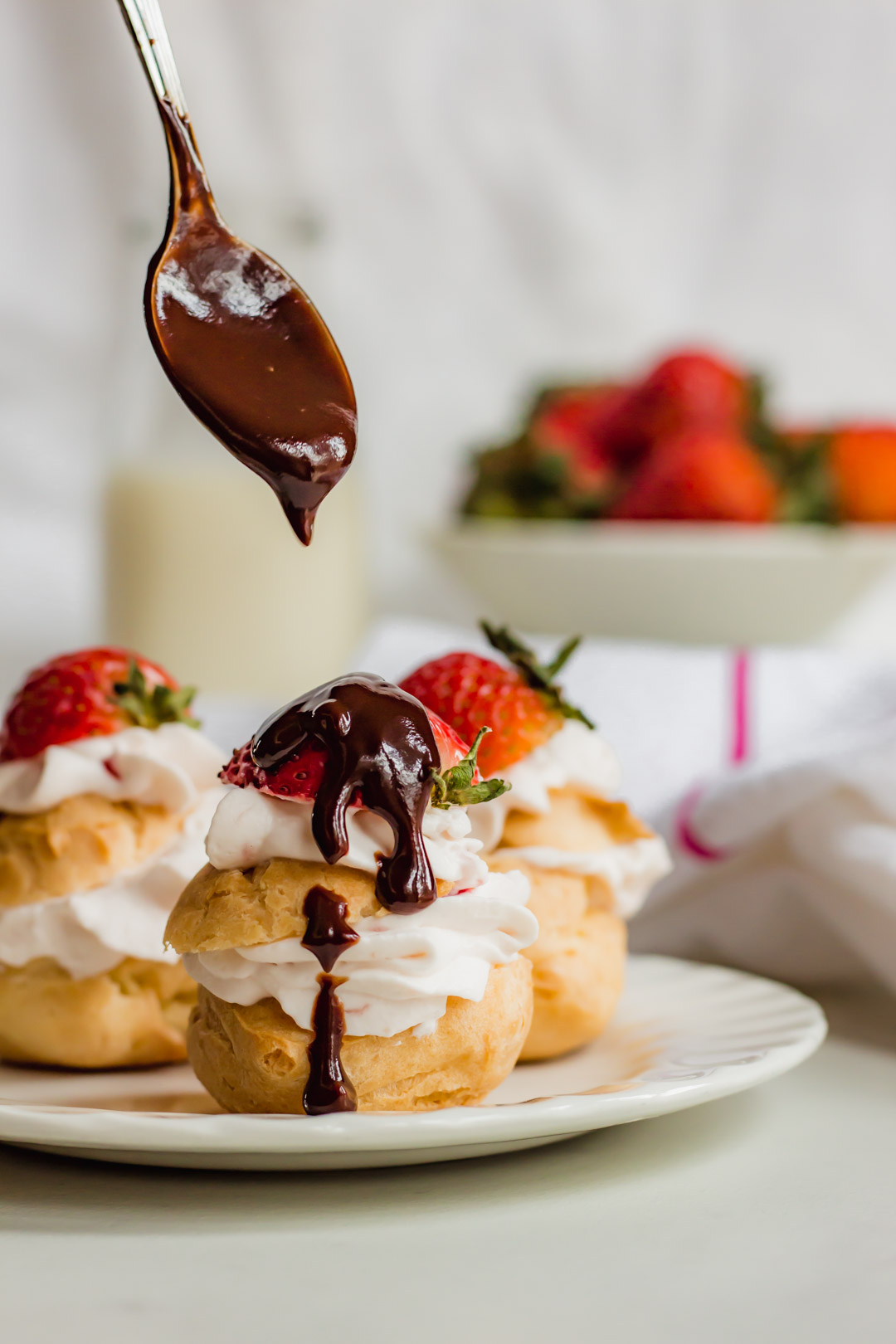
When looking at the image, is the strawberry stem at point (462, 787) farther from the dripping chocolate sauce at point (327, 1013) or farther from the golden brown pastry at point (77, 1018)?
the golden brown pastry at point (77, 1018)

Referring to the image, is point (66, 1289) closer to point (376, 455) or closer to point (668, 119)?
point (376, 455)

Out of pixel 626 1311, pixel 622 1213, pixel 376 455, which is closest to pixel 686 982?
pixel 622 1213

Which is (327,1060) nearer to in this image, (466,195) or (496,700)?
(496,700)

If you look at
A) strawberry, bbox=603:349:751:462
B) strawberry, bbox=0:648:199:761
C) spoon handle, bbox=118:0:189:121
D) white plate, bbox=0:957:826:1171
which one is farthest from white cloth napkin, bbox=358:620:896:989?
strawberry, bbox=603:349:751:462

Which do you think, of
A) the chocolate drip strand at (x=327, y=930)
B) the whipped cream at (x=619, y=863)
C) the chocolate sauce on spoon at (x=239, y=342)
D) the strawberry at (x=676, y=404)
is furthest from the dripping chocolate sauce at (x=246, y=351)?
the strawberry at (x=676, y=404)

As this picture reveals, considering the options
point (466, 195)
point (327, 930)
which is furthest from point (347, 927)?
point (466, 195)

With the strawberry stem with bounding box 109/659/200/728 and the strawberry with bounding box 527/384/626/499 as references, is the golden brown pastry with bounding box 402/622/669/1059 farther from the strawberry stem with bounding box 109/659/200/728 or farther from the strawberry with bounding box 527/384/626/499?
the strawberry with bounding box 527/384/626/499
